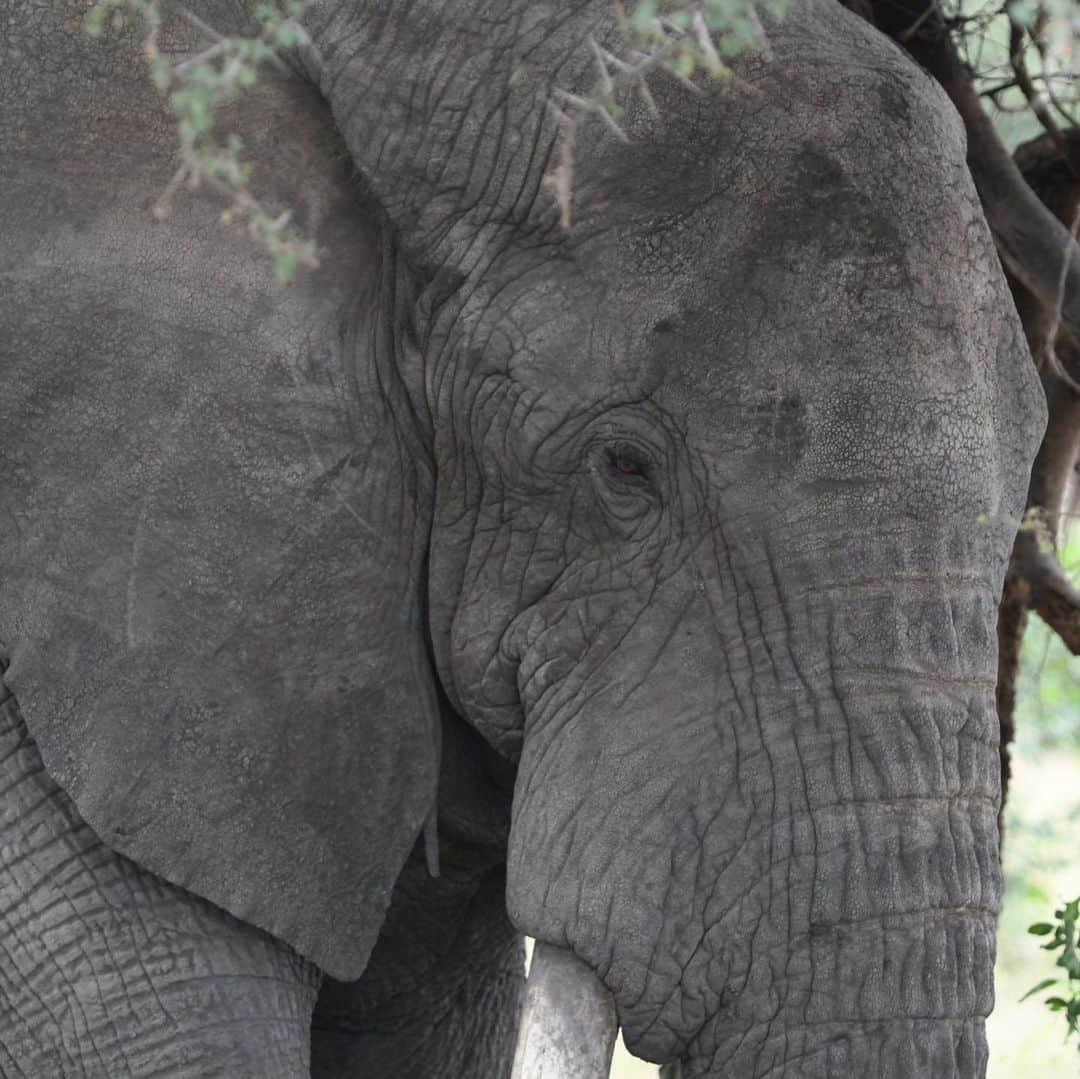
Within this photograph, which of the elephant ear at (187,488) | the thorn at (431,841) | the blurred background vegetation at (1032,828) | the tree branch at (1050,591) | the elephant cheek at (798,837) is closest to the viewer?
the elephant cheek at (798,837)

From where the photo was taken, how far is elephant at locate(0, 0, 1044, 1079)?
2.51 m

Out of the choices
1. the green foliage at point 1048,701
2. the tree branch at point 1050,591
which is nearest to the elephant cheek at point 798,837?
the tree branch at point 1050,591

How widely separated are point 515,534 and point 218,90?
0.66 meters

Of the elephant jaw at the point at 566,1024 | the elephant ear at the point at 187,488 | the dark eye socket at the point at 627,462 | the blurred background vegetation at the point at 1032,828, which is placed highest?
the dark eye socket at the point at 627,462

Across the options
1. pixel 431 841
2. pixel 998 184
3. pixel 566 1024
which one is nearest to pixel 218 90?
pixel 431 841

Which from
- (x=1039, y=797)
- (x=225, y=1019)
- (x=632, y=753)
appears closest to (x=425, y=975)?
(x=225, y=1019)

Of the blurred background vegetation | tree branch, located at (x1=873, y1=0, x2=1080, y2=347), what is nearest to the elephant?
tree branch, located at (x1=873, y1=0, x2=1080, y2=347)

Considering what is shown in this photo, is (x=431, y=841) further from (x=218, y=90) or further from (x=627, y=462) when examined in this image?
(x=218, y=90)

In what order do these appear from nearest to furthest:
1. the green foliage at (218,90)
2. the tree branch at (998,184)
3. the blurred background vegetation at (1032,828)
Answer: the green foliage at (218,90) → the tree branch at (998,184) → the blurred background vegetation at (1032,828)

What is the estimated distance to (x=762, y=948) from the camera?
2.54 meters

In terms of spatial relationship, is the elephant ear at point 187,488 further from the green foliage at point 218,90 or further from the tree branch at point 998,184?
the tree branch at point 998,184

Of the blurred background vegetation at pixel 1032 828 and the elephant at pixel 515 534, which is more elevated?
the elephant at pixel 515 534

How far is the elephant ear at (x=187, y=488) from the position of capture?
104 inches

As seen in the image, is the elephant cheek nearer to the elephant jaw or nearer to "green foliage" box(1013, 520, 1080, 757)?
the elephant jaw
